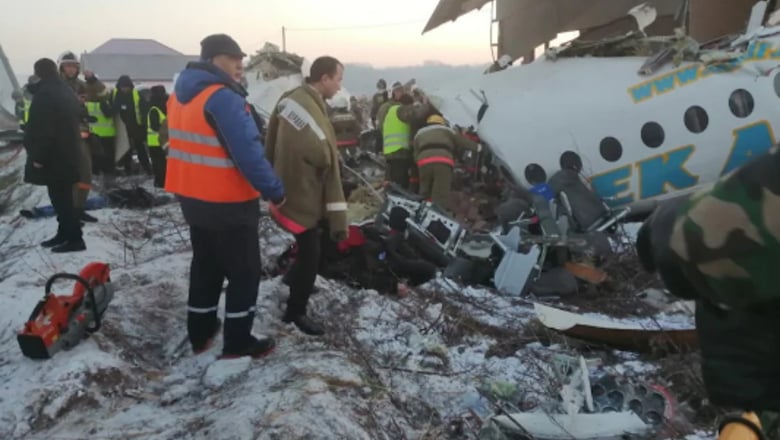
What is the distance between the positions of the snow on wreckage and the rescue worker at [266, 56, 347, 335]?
547 millimetres

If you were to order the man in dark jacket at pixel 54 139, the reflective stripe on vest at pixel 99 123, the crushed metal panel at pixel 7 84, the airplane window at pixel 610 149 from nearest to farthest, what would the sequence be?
the man in dark jacket at pixel 54 139, the airplane window at pixel 610 149, the reflective stripe on vest at pixel 99 123, the crushed metal panel at pixel 7 84

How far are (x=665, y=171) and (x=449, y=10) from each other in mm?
7583

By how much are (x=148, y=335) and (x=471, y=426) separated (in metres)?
2.08

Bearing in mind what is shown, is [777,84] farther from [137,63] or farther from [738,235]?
[137,63]

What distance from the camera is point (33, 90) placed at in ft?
18.3

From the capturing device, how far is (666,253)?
103cm

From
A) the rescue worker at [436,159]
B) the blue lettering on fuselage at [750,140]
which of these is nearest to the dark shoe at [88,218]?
the rescue worker at [436,159]

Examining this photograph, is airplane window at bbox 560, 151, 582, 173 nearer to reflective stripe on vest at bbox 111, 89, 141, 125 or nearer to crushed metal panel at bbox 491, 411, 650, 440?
crushed metal panel at bbox 491, 411, 650, 440

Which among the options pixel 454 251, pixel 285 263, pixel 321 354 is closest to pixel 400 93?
pixel 454 251

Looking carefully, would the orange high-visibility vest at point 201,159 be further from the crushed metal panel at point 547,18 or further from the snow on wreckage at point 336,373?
the crushed metal panel at point 547,18

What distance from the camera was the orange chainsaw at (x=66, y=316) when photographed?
3459mm

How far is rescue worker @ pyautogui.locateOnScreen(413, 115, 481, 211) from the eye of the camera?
765 centimetres

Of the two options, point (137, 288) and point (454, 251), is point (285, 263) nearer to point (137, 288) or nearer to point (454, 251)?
point (137, 288)

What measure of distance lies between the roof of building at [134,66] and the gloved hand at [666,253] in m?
24.3
